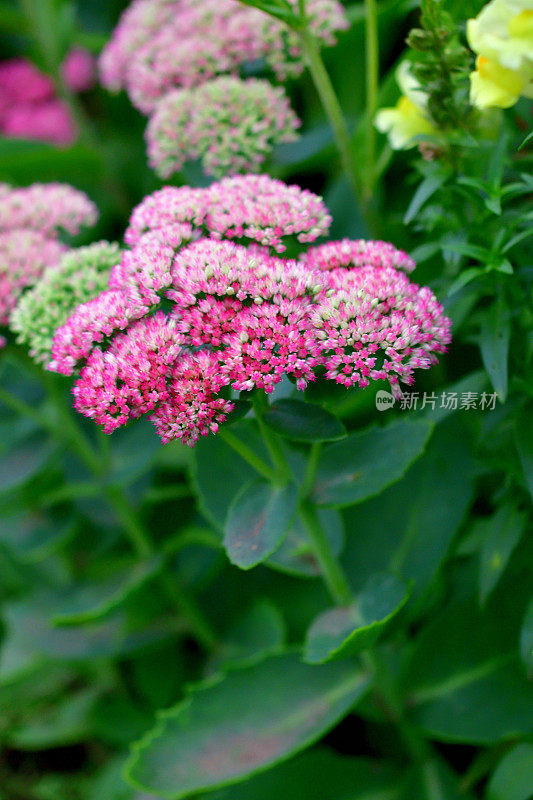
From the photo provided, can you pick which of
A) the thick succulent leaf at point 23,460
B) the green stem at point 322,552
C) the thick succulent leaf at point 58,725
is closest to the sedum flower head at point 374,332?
the green stem at point 322,552

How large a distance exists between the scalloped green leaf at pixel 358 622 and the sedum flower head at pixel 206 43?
757 mm

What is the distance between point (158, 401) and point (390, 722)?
0.66 meters

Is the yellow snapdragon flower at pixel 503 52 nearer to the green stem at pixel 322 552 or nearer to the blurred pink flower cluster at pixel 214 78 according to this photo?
the blurred pink flower cluster at pixel 214 78

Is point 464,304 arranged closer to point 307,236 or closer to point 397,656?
point 307,236

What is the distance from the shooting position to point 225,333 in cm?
66

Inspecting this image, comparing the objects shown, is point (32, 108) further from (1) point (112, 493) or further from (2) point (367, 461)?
(2) point (367, 461)

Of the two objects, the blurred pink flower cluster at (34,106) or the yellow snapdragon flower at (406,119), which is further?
the blurred pink flower cluster at (34,106)

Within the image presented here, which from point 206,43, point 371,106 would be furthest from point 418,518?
point 206,43

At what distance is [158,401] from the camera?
65 centimetres

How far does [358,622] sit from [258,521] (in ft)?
0.69

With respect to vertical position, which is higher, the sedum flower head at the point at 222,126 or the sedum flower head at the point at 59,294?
the sedum flower head at the point at 222,126

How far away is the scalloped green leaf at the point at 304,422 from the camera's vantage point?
2.24 feet

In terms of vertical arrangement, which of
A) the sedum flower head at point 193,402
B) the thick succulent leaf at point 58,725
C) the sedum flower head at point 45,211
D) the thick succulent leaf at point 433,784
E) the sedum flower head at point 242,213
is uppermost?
the sedum flower head at point 242,213

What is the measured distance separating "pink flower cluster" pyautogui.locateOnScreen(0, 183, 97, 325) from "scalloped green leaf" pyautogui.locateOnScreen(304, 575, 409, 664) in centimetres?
53
